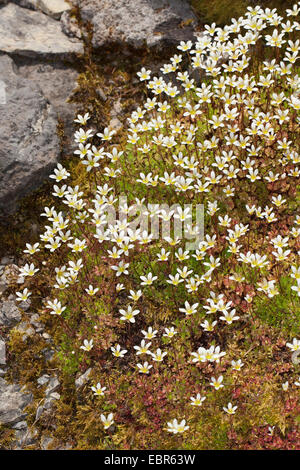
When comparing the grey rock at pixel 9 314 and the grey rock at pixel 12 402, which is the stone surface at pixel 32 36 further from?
the grey rock at pixel 12 402

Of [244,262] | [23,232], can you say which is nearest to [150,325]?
[244,262]

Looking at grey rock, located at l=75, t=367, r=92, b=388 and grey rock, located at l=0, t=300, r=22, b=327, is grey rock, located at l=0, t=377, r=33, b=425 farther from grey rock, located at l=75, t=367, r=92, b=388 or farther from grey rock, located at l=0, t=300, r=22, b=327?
grey rock, located at l=0, t=300, r=22, b=327

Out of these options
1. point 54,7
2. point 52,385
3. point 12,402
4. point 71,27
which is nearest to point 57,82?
point 71,27

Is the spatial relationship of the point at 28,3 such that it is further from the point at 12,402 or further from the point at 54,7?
the point at 12,402

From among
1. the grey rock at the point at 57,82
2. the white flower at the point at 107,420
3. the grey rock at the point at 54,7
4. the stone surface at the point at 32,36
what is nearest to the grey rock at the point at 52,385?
the white flower at the point at 107,420

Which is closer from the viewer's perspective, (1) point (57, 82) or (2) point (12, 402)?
(2) point (12, 402)

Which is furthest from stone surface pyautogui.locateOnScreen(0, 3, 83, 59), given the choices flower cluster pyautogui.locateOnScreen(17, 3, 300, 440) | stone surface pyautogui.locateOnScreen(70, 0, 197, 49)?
flower cluster pyautogui.locateOnScreen(17, 3, 300, 440)
